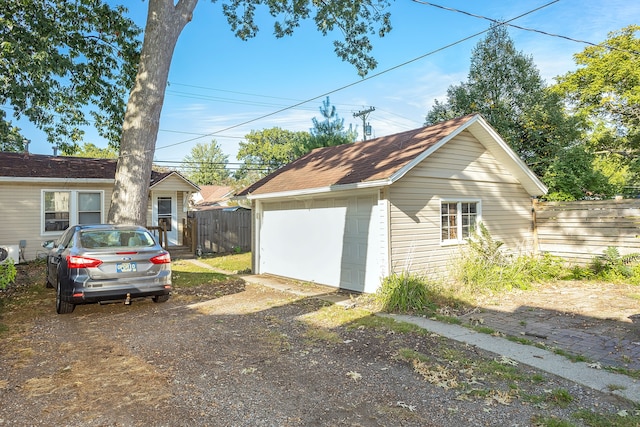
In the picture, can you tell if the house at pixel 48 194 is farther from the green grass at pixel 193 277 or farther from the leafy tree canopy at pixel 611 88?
the leafy tree canopy at pixel 611 88

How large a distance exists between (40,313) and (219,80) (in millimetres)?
16355

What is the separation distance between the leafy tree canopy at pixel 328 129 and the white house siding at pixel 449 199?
9.00 m

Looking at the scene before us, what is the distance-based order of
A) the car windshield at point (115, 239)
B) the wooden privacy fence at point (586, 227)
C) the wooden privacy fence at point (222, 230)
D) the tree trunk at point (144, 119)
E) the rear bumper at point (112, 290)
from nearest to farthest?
the rear bumper at point (112, 290)
the car windshield at point (115, 239)
the tree trunk at point (144, 119)
the wooden privacy fence at point (586, 227)
the wooden privacy fence at point (222, 230)

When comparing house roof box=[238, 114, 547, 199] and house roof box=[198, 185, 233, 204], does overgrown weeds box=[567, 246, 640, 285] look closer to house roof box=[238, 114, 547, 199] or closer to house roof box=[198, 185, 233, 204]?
house roof box=[238, 114, 547, 199]

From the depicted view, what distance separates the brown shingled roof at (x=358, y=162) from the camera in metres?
8.94

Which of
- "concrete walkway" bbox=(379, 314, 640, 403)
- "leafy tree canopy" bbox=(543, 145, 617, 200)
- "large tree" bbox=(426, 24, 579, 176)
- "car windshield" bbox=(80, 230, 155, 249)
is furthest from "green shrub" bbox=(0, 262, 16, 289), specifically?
"large tree" bbox=(426, 24, 579, 176)

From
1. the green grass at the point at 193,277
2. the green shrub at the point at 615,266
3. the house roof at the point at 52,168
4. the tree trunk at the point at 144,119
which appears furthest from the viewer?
the house roof at the point at 52,168

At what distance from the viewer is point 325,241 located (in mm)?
10156

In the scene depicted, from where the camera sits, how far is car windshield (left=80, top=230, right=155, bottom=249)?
6.92m

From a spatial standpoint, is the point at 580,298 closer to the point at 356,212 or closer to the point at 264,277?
the point at 356,212

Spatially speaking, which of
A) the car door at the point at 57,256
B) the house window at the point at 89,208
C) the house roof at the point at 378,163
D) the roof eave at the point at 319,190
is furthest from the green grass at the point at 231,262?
the car door at the point at 57,256

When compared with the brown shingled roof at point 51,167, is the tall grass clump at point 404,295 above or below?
below

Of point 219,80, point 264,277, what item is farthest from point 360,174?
point 219,80

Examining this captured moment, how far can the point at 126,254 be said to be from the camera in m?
6.72
